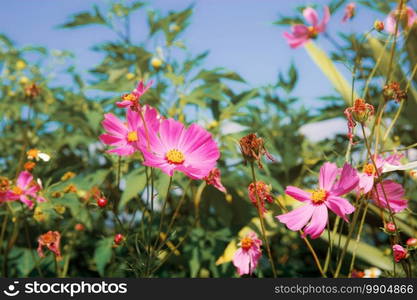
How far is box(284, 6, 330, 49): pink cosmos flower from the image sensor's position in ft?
3.71

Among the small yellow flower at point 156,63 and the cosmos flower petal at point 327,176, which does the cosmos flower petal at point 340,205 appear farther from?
the small yellow flower at point 156,63

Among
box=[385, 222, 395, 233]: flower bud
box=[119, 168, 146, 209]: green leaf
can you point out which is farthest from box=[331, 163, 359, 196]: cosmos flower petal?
box=[119, 168, 146, 209]: green leaf

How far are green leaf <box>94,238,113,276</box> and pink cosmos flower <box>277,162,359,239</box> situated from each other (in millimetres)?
576

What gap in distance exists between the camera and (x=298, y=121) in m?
1.50

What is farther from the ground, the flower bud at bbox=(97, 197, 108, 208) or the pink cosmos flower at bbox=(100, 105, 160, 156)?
the pink cosmos flower at bbox=(100, 105, 160, 156)

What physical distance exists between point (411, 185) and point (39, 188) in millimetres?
820

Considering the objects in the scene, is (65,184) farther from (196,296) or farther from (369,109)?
(369,109)

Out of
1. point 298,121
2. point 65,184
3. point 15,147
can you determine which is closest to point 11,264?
point 65,184

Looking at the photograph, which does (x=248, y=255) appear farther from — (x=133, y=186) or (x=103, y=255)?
(x=103, y=255)

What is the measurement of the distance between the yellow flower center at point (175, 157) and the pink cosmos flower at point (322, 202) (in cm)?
14

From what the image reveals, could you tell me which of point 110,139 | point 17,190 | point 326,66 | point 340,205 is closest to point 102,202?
point 110,139

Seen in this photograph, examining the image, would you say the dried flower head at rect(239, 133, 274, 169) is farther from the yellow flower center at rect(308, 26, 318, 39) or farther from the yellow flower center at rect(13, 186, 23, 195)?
the yellow flower center at rect(308, 26, 318, 39)

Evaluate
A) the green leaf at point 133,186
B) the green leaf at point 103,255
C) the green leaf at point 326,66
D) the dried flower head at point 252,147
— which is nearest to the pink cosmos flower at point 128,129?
the dried flower head at point 252,147

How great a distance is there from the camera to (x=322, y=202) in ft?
2.06
